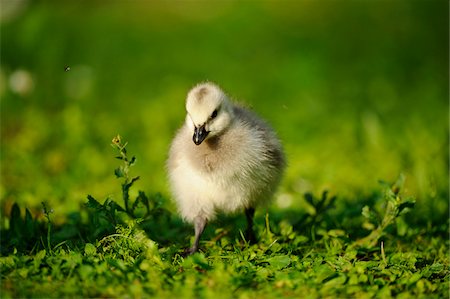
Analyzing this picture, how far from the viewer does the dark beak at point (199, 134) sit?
3987mm

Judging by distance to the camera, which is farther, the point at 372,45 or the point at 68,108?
the point at 372,45

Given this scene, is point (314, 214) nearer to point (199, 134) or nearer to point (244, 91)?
point (199, 134)

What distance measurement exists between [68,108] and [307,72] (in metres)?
3.45

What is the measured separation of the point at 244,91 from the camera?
9211mm

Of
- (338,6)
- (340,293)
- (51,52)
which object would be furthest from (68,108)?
(338,6)

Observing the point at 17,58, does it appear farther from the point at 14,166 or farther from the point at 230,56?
the point at 230,56

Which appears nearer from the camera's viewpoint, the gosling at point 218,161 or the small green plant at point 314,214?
the gosling at point 218,161

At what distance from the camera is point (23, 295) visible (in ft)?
10.6

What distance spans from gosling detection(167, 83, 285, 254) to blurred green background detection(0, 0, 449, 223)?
615 mm

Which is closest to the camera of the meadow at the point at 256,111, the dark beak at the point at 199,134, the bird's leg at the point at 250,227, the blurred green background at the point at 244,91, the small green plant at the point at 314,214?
the meadow at the point at 256,111

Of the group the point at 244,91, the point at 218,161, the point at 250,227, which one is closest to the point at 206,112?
the point at 218,161

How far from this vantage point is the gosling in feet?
13.3

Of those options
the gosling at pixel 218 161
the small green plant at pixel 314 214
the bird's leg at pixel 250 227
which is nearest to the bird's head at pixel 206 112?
the gosling at pixel 218 161

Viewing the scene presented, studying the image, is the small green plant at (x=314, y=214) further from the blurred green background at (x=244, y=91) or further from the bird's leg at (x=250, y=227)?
the blurred green background at (x=244, y=91)
